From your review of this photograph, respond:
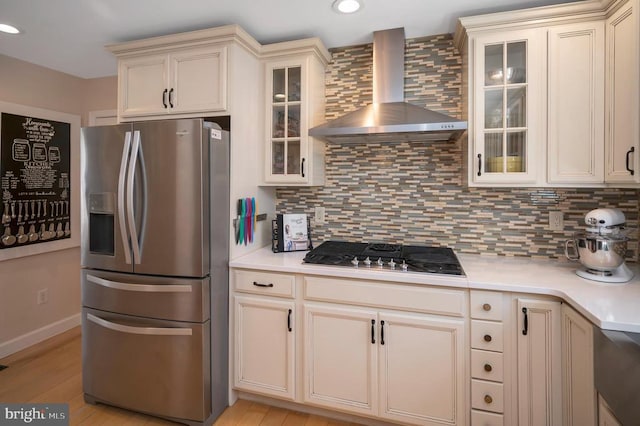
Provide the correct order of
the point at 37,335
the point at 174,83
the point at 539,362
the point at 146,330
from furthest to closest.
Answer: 1. the point at 37,335
2. the point at 174,83
3. the point at 146,330
4. the point at 539,362

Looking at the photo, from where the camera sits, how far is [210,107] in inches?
79.5

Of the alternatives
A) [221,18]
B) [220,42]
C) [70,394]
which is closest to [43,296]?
[70,394]

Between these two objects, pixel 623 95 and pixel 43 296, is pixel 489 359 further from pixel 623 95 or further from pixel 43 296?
pixel 43 296

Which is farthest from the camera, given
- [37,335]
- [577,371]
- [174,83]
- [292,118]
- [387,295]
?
[37,335]

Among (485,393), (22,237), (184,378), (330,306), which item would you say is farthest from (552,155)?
(22,237)

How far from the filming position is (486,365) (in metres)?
1.60

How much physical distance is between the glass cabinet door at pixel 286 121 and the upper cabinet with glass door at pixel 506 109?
1.11m

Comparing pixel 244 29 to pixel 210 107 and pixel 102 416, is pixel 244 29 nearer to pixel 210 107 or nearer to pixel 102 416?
pixel 210 107

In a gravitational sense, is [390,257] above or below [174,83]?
below


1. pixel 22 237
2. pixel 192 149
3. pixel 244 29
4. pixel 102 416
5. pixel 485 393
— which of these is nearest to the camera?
pixel 485 393

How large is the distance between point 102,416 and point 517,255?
8.99 feet

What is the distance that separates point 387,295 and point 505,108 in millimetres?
1251

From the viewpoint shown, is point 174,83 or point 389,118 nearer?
point 389,118

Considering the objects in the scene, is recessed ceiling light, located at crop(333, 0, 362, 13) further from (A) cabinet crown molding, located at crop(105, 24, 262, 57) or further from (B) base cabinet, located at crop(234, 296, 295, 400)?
(B) base cabinet, located at crop(234, 296, 295, 400)
